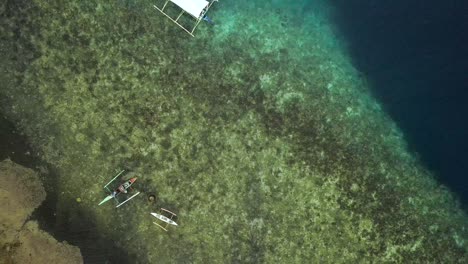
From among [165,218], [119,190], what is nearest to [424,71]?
[165,218]

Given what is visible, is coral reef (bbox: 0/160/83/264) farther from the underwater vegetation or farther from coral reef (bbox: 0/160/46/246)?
the underwater vegetation

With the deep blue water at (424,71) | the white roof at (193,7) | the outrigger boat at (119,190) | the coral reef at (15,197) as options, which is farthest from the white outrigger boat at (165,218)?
the deep blue water at (424,71)

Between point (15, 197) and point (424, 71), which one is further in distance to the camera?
point (424, 71)

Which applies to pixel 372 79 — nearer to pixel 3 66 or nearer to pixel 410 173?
pixel 410 173

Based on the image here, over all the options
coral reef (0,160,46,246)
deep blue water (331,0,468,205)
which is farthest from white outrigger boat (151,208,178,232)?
deep blue water (331,0,468,205)

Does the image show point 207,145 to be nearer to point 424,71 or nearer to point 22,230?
point 22,230

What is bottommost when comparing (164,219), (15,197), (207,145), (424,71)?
(15,197)

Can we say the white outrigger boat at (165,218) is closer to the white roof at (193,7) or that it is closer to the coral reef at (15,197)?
the coral reef at (15,197)
